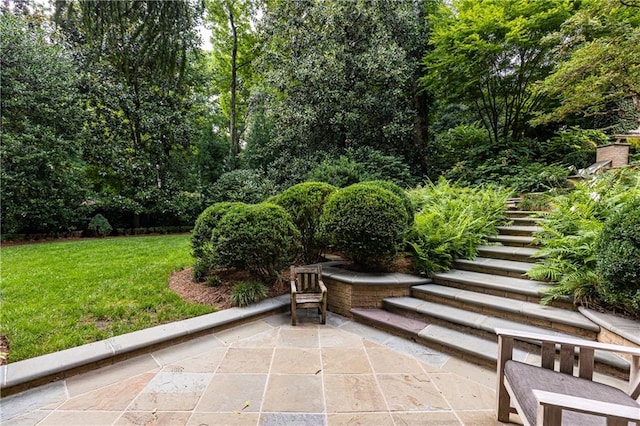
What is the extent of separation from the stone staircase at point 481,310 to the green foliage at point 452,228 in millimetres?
202

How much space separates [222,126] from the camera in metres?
14.6

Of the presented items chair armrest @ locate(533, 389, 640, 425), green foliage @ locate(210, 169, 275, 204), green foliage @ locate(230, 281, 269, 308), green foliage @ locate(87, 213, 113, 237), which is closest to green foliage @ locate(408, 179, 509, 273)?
green foliage @ locate(230, 281, 269, 308)

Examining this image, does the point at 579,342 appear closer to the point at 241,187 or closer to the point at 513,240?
the point at 513,240

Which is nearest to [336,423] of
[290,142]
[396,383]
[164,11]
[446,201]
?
[396,383]

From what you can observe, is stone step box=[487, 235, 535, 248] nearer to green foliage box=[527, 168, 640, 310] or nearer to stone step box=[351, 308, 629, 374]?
green foliage box=[527, 168, 640, 310]

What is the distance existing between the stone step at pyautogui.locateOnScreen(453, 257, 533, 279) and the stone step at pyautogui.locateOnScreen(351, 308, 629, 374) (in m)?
0.94

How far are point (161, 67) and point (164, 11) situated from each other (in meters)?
0.42

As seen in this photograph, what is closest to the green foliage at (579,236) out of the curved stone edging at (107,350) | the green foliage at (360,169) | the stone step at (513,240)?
the stone step at (513,240)

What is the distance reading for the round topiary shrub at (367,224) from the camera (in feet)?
12.5

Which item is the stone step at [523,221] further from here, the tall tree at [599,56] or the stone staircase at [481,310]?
the tall tree at [599,56]

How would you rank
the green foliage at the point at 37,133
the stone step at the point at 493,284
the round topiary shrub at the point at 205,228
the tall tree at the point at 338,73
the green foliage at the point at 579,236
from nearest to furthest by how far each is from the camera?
the green foliage at the point at 579,236 < the stone step at the point at 493,284 < the round topiary shrub at the point at 205,228 < the green foliage at the point at 37,133 < the tall tree at the point at 338,73

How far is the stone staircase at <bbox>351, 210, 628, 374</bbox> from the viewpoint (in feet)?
8.84

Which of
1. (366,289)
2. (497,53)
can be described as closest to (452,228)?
(366,289)

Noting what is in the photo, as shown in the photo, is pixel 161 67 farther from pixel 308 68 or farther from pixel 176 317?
pixel 308 68
